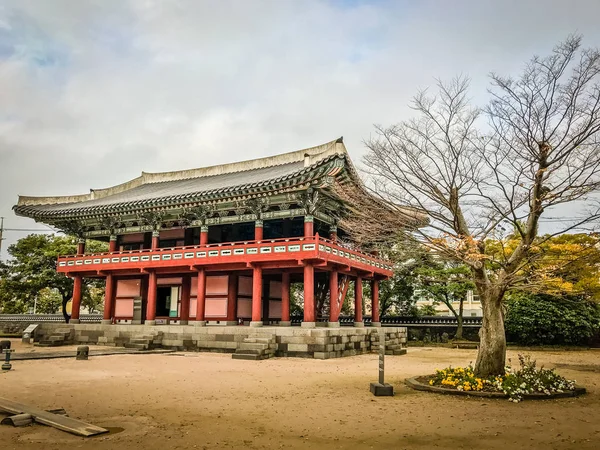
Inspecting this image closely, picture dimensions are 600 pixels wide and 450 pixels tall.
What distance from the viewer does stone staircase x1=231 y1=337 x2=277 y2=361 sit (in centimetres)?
2033

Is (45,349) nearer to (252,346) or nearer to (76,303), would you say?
(76,303)

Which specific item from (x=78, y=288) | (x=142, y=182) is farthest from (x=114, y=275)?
(x=142, y=182)

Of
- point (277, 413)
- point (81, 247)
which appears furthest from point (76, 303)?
point (277, 413)

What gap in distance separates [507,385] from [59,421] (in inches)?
379

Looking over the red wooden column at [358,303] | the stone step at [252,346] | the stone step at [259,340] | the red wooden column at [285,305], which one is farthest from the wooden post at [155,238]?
the red wooden column at [358,303]

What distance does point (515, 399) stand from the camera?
409 inches

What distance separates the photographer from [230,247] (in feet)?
82.9

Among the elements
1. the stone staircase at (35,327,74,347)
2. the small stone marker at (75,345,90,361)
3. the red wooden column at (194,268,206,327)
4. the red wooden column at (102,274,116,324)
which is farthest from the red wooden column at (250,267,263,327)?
the stone staircase at (35,327,74,347)

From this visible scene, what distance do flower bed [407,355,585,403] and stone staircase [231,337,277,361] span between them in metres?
9.34

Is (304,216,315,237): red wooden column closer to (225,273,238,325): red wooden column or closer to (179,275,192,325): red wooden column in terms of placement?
(225,273,238,325): red wooden column

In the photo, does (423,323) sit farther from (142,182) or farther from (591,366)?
(142,182)

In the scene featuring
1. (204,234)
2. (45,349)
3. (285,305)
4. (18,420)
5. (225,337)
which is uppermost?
(204,234)

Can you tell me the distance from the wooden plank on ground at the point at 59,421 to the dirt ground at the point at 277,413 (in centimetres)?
15

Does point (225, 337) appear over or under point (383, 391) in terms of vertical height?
over
